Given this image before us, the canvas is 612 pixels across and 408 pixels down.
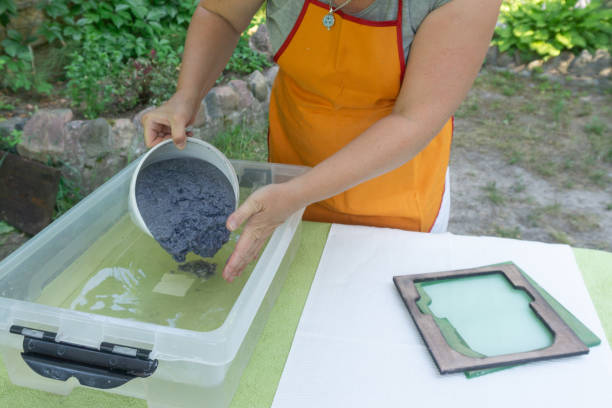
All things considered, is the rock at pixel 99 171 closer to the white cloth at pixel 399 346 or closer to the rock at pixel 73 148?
the rock at pixel 73 148

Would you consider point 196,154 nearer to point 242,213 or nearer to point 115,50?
point 242,213

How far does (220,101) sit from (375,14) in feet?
7.57

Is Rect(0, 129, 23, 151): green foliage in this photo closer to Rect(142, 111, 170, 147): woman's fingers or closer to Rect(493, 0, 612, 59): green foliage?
Rect(142, 111, 170, 147): woman's fingers

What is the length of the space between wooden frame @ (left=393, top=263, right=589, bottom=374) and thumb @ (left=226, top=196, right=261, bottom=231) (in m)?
0.37

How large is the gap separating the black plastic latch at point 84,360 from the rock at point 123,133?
203cm

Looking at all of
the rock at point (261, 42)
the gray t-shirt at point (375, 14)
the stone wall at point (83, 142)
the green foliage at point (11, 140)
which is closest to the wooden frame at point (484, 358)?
the gray t-shirt at point (375, 14)

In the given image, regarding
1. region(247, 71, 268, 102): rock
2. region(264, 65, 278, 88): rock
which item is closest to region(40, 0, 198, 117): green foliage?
region(247, 71, 268, 102): rock

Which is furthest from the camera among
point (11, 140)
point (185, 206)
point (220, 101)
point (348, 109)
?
point (220, 101)

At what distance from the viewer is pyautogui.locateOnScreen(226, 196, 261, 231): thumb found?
97 cm

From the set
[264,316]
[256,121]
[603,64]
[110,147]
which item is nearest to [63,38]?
[110,147]

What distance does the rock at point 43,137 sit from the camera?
2.60 m

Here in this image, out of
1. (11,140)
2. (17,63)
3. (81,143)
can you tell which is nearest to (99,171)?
(81,143)

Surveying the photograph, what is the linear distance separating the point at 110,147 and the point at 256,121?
4.12 feet

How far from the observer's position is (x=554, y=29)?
501 cm
